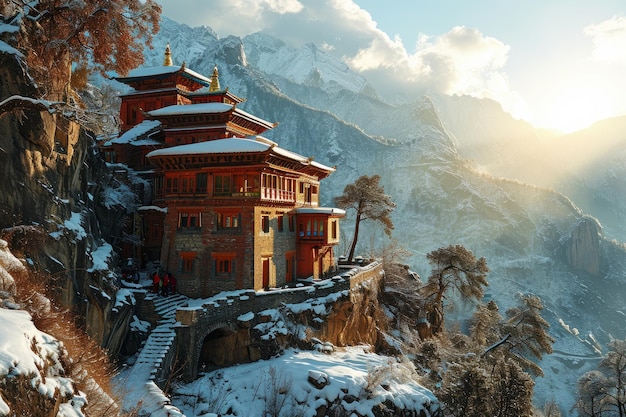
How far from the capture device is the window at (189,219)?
26.7 meters

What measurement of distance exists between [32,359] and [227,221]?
1931 cm

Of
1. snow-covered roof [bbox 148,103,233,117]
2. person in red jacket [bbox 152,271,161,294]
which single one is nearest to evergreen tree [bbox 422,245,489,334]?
snow-covered roof [bbox 148,103,233,117]

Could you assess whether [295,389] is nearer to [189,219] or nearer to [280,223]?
[280,223]

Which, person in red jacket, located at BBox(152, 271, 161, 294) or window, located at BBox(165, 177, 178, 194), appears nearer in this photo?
person in red jacket, located at BBox(152, 271, 161, 294)

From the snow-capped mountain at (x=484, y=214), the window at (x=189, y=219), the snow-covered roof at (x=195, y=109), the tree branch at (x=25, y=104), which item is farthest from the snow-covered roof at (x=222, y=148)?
the snow-capped mountain at (x=484, y=214)

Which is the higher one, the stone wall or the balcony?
the balcony

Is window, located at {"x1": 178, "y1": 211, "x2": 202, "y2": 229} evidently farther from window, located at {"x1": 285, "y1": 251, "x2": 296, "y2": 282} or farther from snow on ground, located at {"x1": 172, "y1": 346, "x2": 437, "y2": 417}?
snow on ground, located at {"x1": 172, "y1": 346, "x2": 437, "y2": 417}

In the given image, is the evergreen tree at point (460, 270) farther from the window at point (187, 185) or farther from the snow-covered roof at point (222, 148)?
the window at point (187, 185)

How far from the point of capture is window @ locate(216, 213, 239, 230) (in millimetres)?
26011

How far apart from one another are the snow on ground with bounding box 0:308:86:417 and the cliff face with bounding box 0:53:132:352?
24.9 ft

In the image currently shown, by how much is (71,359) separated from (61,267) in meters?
10.8

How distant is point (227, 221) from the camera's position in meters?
26.2

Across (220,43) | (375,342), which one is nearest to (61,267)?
(375,342)

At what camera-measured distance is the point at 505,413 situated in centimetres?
2131
